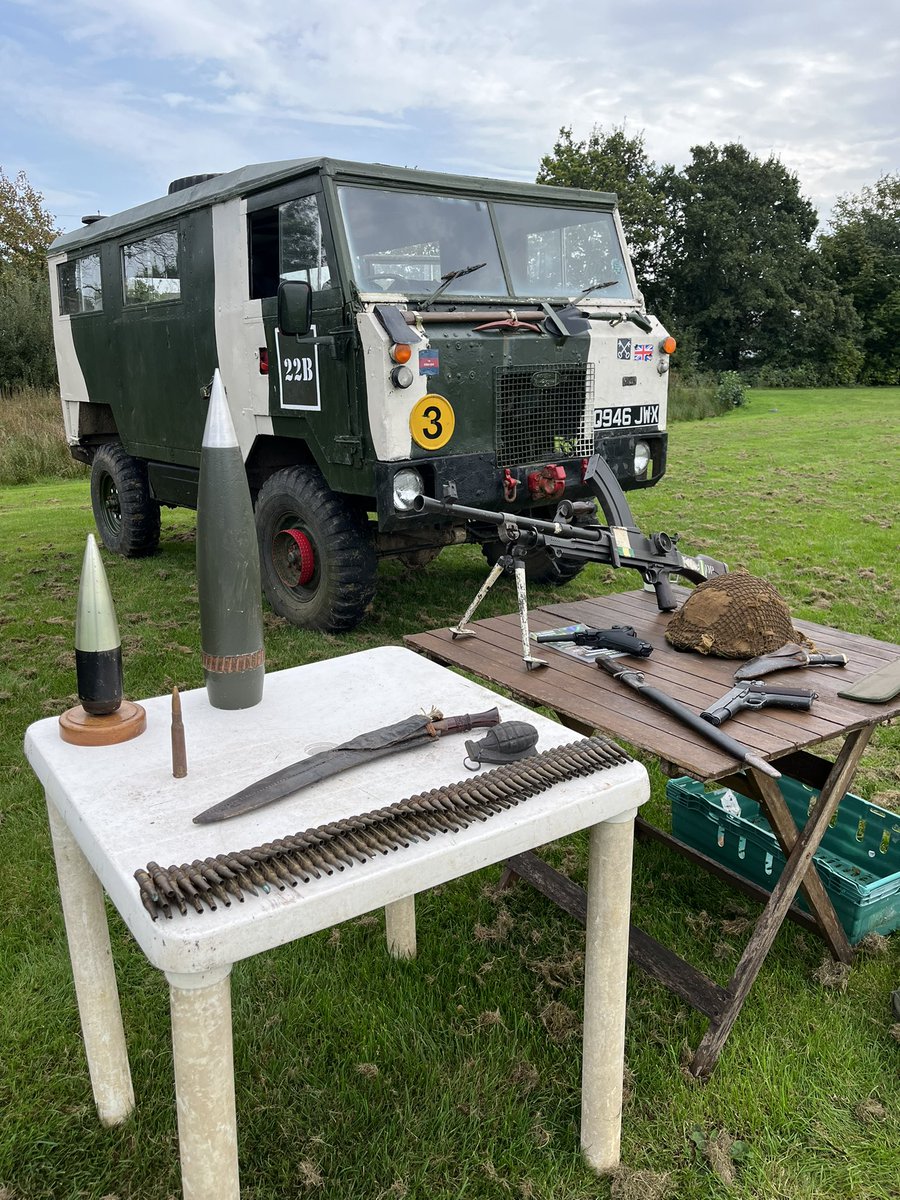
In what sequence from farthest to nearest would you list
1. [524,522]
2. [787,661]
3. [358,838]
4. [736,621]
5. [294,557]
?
[294,557]
[524,522]
[736,621]
[787,661]
[358,838]

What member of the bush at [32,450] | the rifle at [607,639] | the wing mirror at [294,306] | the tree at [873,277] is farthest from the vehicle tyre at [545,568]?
the tree at [873,277]

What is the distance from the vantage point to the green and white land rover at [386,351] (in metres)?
4.59

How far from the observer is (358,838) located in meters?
1.48

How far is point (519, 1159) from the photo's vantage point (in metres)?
1.98

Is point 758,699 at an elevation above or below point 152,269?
below

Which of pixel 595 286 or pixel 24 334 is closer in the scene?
pixel 595 286

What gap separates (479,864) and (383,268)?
3832mm

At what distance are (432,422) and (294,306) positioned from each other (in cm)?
87

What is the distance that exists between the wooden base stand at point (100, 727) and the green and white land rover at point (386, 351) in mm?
2729

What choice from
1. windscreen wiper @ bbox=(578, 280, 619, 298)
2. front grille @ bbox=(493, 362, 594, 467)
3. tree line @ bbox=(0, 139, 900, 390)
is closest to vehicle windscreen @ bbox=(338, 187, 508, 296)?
front grille @ bbox=(493, 362, 594, 467)

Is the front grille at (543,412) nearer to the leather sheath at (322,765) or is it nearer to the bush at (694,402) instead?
the leather sheath at (322,765)

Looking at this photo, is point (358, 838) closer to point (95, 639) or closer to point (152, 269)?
point (95, 639)

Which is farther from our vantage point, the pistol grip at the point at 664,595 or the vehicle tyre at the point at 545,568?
the vehicle tyre at the point at 545,568

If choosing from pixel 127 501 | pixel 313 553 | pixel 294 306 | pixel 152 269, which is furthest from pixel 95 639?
pixel 127 501
